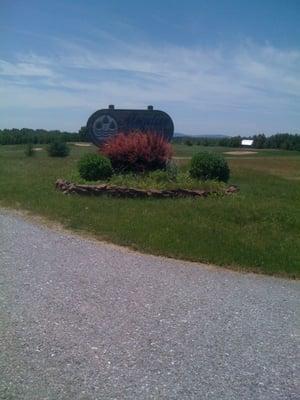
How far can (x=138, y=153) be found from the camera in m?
14.3

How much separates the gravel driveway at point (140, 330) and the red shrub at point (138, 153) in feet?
24.7

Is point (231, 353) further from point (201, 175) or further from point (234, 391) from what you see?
point (201, 175)

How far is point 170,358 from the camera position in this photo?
4.03 m

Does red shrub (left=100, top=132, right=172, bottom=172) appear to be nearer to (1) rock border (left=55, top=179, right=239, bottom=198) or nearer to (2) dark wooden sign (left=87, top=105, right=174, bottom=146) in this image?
(1) rock border (left=55, top=179, right=239, bottom=198)

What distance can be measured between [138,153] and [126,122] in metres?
3.57

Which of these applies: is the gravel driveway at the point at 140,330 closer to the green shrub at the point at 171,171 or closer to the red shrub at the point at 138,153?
the green shrub at the point at 171,171

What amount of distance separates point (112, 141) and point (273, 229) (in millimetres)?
6824

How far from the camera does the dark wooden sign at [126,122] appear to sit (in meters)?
17.5

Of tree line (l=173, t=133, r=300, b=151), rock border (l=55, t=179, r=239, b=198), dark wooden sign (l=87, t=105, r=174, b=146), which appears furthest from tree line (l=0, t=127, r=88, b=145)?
rock border (l=55, t=179, r=239, b=198)

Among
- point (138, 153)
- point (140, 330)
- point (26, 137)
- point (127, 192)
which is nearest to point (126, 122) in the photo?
point (138, 153)

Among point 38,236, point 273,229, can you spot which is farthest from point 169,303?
point 273,229

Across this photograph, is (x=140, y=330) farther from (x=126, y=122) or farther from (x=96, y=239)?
(x=126, y=122)

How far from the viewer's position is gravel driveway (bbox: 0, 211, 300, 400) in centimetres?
363

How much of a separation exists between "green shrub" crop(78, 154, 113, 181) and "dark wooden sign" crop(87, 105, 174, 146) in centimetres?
422
